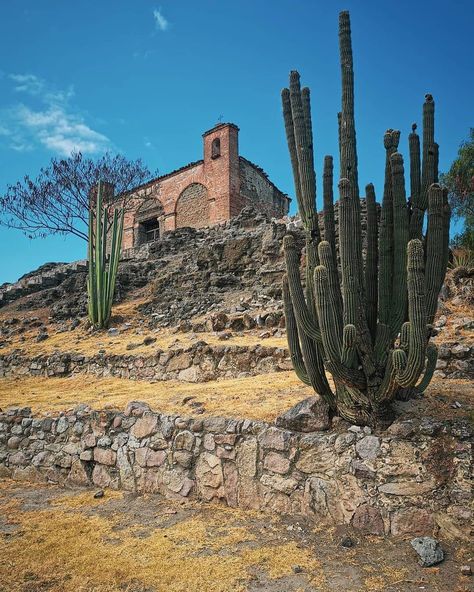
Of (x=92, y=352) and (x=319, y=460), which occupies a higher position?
(x=92, y=352)

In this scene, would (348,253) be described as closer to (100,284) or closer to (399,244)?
(399,244)

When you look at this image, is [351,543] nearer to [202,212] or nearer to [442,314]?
[442,314]

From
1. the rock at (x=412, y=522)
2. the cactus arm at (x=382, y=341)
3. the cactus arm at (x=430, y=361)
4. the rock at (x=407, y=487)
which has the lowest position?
the rock at (x=412, y=522)

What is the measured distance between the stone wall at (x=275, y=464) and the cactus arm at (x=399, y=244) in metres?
1.14

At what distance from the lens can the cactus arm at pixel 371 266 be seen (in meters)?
5.12

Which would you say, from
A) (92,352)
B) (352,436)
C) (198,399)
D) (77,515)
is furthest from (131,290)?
(352,436)

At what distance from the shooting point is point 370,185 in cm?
572

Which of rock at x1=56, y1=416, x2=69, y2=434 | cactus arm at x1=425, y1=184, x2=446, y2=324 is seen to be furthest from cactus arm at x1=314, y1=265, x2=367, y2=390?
rock at x1=56, y1=416, x2=69, y2=434

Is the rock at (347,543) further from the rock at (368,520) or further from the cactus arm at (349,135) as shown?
the cactus arm at (349,135)

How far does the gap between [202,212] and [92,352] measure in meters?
15.1

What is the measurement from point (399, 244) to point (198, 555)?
12.0 ft

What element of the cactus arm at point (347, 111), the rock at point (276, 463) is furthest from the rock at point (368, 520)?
the cactus arm at point (347, 111)

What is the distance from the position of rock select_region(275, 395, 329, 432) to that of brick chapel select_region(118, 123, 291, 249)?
1986 cm

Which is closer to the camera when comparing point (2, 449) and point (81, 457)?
point (81, 457)
